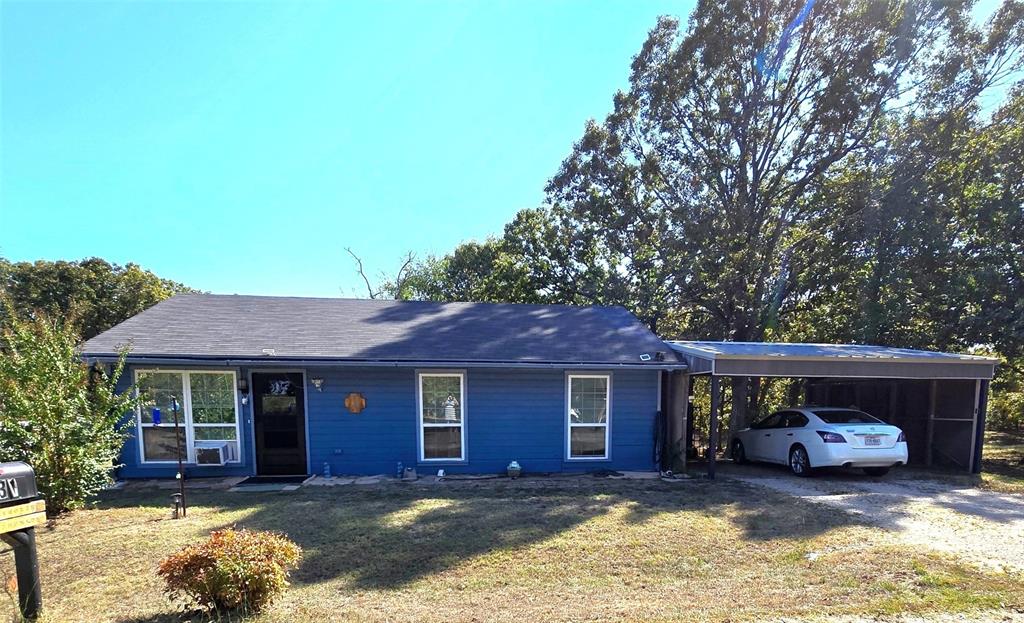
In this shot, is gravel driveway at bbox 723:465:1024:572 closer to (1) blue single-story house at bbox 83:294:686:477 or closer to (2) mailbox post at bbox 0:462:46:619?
(1) blue single-story house at bbox 83:294:686:477

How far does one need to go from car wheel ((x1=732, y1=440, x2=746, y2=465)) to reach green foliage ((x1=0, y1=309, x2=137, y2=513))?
1166 centimetres

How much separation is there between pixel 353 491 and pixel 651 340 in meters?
6.36

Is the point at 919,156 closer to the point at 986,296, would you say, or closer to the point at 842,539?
the point at 986,296

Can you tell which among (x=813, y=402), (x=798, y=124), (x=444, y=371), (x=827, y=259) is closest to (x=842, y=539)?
(x=444, y=371)

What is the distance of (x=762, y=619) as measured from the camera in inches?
128

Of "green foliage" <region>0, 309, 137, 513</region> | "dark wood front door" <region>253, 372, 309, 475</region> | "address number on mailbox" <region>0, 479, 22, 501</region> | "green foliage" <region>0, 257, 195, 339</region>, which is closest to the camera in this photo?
"address number on mailbox" <region>0, 479, 22, 501</region>

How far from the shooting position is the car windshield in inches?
331

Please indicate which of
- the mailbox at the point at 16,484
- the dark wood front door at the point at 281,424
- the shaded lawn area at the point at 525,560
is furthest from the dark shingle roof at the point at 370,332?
the mailbox at the point at 16,484

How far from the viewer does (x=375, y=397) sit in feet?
27.4

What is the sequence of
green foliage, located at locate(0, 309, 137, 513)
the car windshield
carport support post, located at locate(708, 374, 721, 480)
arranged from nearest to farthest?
1. green foliage, located at locate(0, 309, 137, 513)
2. carport support post, located at locate(708, 374, 721, 480)
3. the car windshield

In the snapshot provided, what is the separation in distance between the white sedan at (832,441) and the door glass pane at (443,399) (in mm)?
6398

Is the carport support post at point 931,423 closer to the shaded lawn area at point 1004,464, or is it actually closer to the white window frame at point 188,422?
the shaded lawn area at point 1004,464

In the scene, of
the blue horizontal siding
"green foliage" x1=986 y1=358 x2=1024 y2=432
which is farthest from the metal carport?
"green foliage" x1=986 y1=358 x2=1024 y2=432

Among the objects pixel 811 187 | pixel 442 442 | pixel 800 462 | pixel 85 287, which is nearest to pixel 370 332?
pixel 442 442
